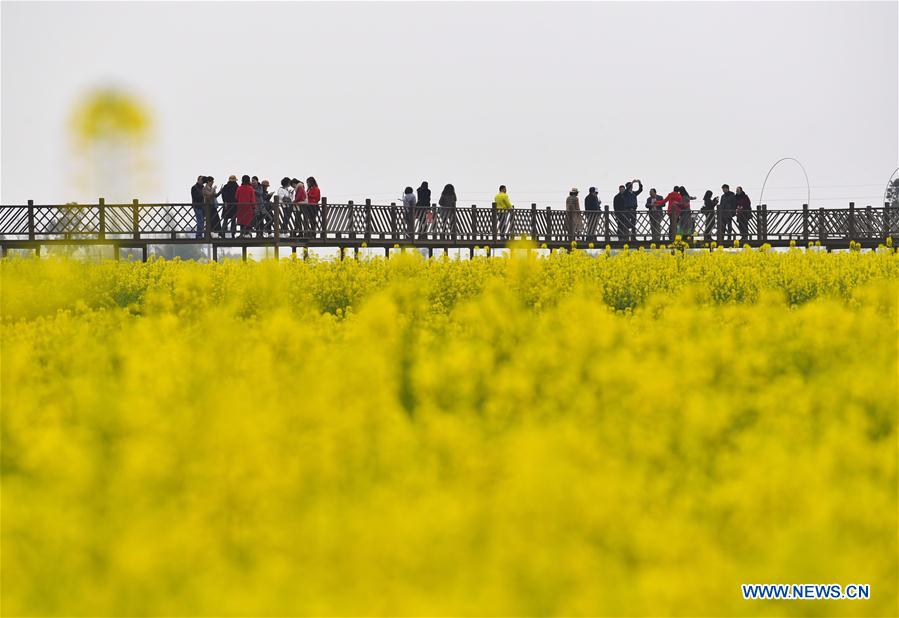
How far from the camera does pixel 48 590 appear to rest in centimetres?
425

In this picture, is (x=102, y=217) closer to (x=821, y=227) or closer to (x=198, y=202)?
(x=198, y=202)

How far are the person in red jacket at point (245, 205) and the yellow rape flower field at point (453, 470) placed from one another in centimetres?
1723

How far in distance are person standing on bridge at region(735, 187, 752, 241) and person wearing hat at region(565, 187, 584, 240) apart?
3.98m

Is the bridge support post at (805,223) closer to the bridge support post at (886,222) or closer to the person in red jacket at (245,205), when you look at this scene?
the bridge support post at (886,222)

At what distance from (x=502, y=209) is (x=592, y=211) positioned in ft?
8.25

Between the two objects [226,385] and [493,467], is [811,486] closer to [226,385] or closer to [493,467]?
[493,467]

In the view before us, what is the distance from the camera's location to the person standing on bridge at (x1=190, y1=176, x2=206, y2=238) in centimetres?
2609

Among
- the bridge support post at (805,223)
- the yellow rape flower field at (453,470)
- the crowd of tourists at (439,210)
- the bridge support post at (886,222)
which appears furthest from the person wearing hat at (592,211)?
the yellow rape flower field at (453,470)

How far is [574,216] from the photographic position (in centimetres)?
3059

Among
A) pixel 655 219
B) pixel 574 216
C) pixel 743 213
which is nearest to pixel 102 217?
pixel 574 216

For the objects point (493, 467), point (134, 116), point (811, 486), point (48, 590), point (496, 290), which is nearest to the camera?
point (48, 590)

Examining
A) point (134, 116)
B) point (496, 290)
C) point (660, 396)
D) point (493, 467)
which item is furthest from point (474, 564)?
point (134, 116)

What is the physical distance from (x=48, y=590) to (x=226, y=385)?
6.64ft

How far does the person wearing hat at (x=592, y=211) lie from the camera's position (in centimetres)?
3059
